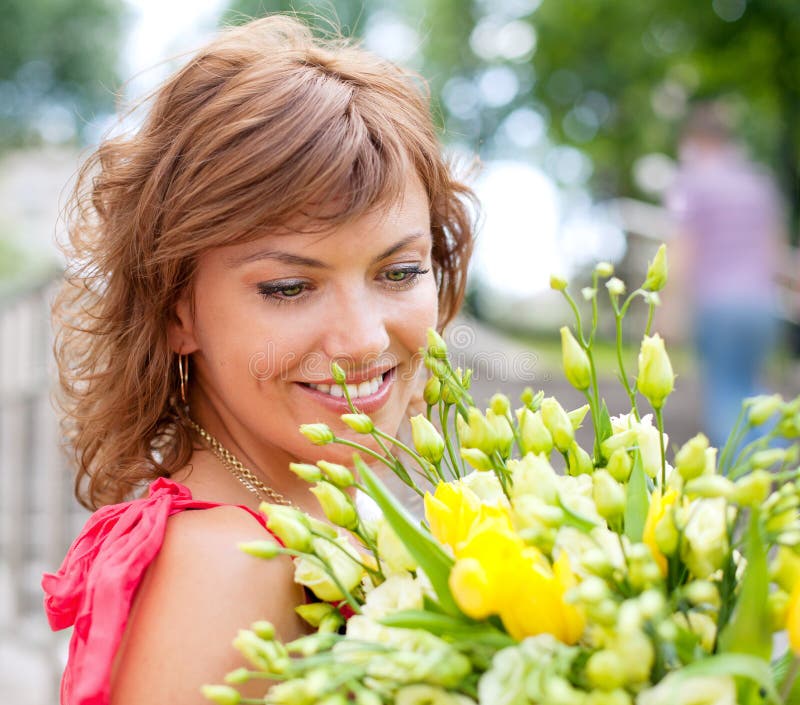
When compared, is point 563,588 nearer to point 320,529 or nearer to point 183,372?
point 320,529

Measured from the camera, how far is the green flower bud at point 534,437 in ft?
3.37

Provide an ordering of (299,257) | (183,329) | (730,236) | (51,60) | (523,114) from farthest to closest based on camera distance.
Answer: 1. (51,60)
2. (523,114)
3. (730,236)
4. (183,329)
5. (299,257)

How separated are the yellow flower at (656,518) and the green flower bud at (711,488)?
77mm

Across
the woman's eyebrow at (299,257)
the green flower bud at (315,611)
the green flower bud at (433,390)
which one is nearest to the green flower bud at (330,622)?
the green flower bud at (315,611)

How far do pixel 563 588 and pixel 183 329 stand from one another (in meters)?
0.97

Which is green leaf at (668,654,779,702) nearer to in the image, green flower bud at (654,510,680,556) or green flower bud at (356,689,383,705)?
green flower bud at (654,510,680,556)

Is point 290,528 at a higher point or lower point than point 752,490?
lower

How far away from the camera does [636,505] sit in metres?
0.99

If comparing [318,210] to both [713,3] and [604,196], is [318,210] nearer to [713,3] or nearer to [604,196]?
[713,3]

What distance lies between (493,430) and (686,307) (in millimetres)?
4724

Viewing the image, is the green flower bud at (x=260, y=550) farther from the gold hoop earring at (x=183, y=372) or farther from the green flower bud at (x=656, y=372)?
the gold hoop earring at (x=183, y=372)

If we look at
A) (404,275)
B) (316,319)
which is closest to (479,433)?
Result: (316,319)

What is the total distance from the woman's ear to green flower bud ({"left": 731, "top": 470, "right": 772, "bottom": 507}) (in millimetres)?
1014

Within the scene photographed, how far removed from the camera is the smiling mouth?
4.79 feet
